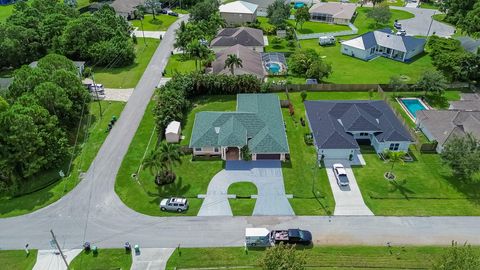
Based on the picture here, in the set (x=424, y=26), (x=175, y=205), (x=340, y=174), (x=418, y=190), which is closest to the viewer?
(x=175, y=205)

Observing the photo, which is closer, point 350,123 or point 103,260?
point 103,260

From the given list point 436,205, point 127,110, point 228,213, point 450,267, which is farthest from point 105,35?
point 450,267

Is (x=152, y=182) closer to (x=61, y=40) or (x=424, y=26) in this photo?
(x=61, y=40)

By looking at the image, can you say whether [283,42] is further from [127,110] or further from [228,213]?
[228,213]

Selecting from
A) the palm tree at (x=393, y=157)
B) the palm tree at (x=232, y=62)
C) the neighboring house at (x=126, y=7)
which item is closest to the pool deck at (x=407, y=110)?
the palm tree at (x=393, y=157)

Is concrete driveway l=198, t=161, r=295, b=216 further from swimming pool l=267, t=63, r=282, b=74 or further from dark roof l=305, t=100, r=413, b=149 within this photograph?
swimming pool l=267, t=63, r=282, b=74

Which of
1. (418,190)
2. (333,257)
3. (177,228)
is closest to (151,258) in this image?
(177,228)

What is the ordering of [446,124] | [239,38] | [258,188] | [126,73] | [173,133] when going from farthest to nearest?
[239,38]
[126,73]
[446,124]
[173,133]
[258,188]
